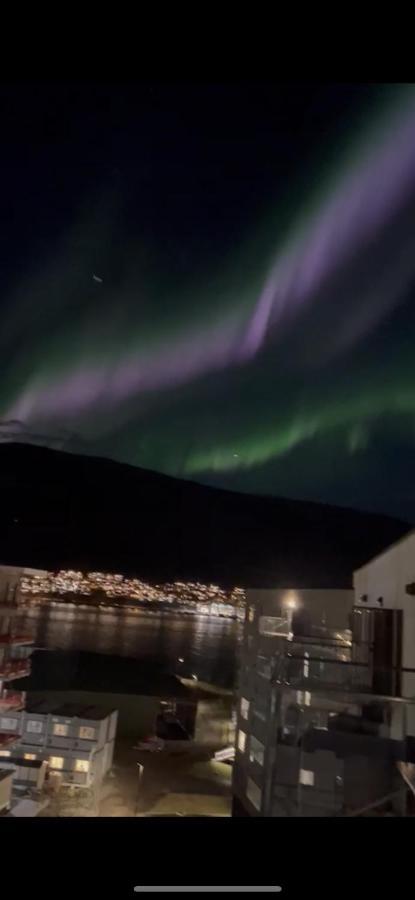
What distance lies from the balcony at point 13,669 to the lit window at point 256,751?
2203 millimetres

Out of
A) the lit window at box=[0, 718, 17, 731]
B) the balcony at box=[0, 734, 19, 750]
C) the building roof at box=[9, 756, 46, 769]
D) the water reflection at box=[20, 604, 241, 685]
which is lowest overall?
the water reflection at box=[20, 604, 241, 685]

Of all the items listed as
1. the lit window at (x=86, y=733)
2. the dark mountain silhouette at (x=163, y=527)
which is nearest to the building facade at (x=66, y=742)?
the lit window at (x=86, y=733)

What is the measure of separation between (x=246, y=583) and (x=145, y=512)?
17.3 ft

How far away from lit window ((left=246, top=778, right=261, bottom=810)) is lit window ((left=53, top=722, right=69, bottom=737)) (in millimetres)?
1371

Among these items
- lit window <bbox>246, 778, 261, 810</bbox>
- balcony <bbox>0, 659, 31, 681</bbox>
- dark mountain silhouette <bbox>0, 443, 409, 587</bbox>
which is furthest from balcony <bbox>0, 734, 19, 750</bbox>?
dark mountain silhouette <bbox>0, 443, 409, 587</bbox>

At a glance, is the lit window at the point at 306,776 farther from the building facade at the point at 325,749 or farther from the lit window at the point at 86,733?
the lit window at the point at 86,733

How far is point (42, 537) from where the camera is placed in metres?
9.19

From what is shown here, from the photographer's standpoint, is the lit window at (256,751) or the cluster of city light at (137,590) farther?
the cluster of city light at (137,590)

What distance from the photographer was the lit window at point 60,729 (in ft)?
11.0

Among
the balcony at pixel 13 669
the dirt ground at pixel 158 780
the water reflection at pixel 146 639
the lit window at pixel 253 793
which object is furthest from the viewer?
the water reflection at pixel 146 639
